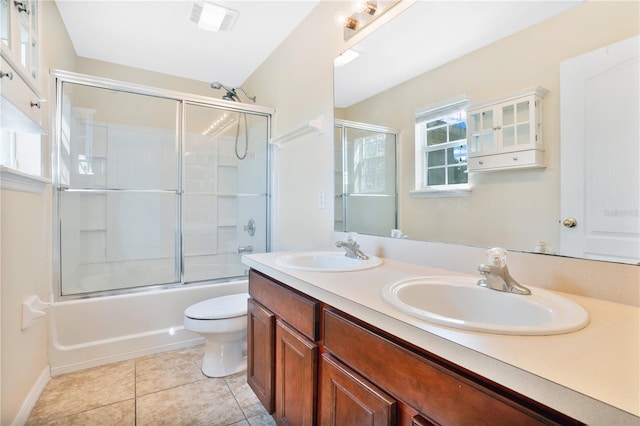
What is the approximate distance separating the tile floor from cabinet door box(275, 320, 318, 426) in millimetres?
416

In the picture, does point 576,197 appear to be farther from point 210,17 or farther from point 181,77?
point 181,77

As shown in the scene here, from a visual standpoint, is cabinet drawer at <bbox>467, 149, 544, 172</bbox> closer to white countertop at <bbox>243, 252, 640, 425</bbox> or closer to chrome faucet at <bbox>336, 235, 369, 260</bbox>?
white countertop at <bbox>243, 252, 640, 425</bbox>

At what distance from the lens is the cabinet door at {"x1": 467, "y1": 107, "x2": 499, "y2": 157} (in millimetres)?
1098

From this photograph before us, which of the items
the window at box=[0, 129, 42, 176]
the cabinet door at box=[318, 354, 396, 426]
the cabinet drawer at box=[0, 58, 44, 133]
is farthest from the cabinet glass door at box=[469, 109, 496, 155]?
the window at box=[0, 129, 42, 176]

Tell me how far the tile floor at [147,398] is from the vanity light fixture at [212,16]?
244cm

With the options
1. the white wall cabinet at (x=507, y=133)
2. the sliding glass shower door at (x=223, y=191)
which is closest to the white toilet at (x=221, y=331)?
the sliding glass shower door at (x=223, y=191)

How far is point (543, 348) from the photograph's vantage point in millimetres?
548

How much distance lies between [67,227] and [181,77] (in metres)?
1.92

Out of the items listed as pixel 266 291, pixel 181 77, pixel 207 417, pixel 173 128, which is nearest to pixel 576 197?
pixel 266 291

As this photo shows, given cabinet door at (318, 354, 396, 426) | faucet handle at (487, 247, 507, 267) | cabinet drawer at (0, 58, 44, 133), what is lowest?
cabinet door at (318, 354, 396, 426)

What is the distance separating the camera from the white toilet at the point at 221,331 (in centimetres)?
181

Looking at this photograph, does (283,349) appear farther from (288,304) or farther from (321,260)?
(321,260)

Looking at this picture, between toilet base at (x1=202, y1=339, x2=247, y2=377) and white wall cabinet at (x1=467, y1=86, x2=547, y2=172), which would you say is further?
toilet base at (x1=202, y1=339, x2=247, y2=377)

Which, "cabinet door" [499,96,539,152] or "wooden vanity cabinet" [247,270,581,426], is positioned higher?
"cabinet door" [499,96,539,152]
